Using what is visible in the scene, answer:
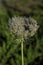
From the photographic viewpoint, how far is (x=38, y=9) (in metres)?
1.54

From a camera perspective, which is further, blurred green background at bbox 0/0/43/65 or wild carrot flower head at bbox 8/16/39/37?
blurred green background at bbox 0/0/43/65

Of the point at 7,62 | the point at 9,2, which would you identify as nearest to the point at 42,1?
the point at 9,2

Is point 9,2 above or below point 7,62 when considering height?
above

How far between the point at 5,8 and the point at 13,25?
1.73ft

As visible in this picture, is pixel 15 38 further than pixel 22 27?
Yes

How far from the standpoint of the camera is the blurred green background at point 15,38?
137 centimetres

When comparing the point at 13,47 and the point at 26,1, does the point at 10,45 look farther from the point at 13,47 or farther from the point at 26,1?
the point at 26,1

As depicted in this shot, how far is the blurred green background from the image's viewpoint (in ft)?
4.49

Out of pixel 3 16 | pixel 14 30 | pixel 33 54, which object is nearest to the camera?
pixel 14 30

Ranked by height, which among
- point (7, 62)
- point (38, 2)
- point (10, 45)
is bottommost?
point (7, 62)

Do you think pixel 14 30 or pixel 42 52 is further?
pixel 42 52

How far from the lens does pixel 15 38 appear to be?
1335 mm

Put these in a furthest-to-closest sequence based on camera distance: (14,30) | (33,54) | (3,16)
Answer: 1. (3,16)
2. (33,54)
3. (14,30)

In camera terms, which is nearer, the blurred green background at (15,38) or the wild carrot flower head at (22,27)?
the wild carrot flower head at (22,27)
